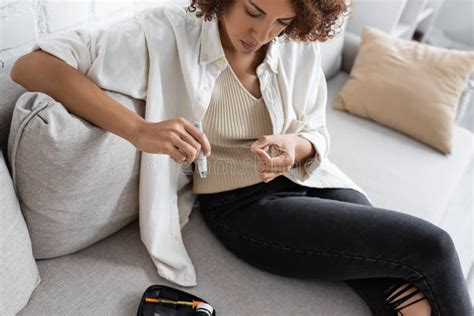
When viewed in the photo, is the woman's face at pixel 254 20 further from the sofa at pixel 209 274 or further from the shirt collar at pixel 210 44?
the sofa at pixel 209 274

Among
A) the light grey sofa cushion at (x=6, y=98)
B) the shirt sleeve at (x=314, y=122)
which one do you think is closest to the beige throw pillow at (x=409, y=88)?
the shirt sleeve at (x=314, y=122)

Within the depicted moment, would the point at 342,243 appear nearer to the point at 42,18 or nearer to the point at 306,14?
the point at 306,14

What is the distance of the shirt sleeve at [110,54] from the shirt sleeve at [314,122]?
18.0 inches

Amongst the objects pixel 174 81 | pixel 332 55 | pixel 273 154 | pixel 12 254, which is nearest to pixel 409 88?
pixel 332 55

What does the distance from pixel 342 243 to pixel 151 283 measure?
46 cm

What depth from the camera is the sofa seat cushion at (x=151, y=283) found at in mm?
985

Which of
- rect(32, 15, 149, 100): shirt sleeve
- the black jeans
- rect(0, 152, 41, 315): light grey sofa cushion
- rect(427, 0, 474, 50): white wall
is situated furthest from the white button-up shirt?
rect(427, 0, 474, 50): white wall

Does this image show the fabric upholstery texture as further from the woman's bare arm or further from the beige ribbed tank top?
the woman's bare arm

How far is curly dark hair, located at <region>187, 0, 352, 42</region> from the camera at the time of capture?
3.20ft

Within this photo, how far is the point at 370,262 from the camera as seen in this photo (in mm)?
1039

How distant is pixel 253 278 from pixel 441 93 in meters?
1.11

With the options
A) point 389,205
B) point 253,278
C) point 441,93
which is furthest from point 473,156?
point 253,278

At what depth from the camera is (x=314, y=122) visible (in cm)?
126

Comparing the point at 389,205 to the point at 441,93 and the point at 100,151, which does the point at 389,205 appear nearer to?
the point at 441,93
